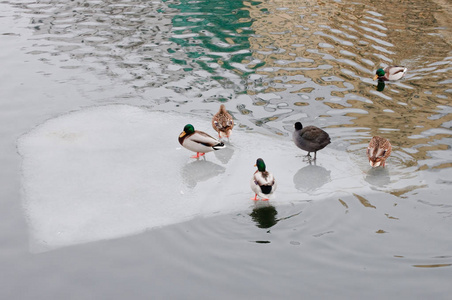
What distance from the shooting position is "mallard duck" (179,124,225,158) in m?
8.52

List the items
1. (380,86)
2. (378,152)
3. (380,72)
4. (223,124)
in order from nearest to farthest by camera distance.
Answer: (378,152) < (223,124) < (380,86) < (380,72)

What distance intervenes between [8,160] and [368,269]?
5.99 m

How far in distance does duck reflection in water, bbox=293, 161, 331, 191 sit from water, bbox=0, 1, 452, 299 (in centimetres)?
3

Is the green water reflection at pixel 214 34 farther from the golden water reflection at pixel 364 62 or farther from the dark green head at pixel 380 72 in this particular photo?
the dark green head at pixel 380 72

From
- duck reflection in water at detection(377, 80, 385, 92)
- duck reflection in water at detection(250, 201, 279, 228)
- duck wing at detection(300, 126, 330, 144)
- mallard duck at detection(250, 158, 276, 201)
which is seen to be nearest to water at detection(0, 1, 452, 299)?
duck reflection in water at detection(250, 201, 279, 228)

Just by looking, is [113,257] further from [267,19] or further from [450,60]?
[267,19]

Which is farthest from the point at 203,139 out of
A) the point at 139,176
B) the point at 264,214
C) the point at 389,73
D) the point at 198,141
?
the point at 389,73

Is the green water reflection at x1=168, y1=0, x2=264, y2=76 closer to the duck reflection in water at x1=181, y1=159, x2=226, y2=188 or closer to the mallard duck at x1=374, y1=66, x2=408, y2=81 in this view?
the mallard duck at x1=374, y1=66, x2=408, y2=81

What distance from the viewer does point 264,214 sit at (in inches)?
290

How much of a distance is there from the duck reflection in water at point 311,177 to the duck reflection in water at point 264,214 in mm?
693

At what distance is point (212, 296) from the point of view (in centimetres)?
599

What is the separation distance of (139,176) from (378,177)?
362cm

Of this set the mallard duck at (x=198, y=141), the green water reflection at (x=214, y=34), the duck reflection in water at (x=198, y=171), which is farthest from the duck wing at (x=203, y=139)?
the green water reflection at (x=214, y=34)

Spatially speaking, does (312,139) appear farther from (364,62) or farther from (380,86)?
(364,62)
